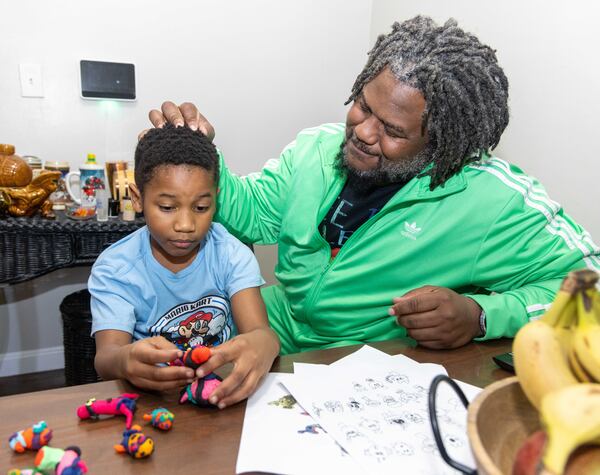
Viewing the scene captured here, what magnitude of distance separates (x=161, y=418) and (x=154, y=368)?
92mm

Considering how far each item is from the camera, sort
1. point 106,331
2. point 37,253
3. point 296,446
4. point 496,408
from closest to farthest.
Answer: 1. point 496,408
2. point 296,446
3. point 106,331
4. point 37,253

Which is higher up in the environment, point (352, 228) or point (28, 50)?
point (28, 50)

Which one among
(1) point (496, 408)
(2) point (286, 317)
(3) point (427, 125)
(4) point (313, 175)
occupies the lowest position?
(2) point (286, 317)

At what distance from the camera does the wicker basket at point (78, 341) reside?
200 centimetres

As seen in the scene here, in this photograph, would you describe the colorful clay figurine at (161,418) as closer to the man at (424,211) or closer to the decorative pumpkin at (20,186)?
the man at (424,211)

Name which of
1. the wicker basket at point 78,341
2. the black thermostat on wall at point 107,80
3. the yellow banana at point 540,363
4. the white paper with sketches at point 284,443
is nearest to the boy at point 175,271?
the white paper with sketches at point 284,443

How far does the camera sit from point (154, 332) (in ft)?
3.76

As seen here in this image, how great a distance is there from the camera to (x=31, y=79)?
2.14 m

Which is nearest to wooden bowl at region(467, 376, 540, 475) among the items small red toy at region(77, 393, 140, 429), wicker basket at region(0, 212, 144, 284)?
small red toy at region(77, 393, 140, 429)

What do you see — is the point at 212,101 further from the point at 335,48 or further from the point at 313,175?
the point at 313,175

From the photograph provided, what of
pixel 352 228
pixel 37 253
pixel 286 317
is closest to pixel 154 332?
pixel 286 317

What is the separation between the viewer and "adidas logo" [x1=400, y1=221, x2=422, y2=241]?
1.25m

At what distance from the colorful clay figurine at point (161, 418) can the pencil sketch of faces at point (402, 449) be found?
34 centimetres

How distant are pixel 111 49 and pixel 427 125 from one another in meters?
1.66
